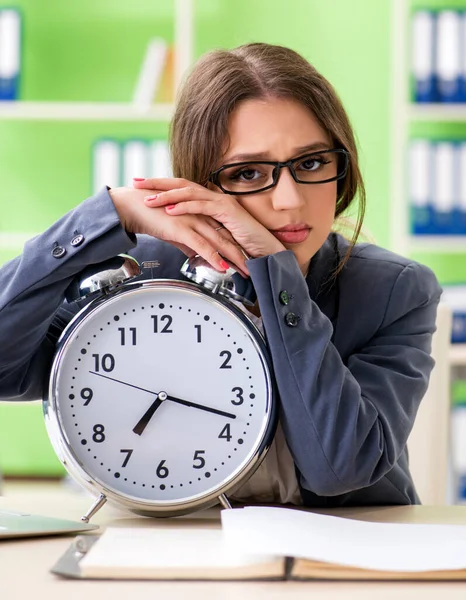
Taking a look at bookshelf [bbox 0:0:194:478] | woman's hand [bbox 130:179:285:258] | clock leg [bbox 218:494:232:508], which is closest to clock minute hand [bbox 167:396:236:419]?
clock leg [bbox 218:494:232:508]

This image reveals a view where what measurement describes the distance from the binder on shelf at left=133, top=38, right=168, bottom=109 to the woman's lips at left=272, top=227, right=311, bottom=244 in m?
2.77

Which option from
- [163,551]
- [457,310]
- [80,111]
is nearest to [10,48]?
[80,111]

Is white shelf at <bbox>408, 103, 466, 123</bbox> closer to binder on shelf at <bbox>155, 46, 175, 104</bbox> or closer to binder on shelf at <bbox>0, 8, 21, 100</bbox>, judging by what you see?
binder on shelf at <bbox>155, 46, 175, 104</bbox>

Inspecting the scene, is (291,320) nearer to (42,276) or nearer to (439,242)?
(42,276)

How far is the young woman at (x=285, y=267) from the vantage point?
1280 millimetres

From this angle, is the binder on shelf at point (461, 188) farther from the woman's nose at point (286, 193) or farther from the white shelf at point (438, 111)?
the woman's nose at point (286, 193)

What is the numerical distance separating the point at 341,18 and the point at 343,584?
12.8 ft

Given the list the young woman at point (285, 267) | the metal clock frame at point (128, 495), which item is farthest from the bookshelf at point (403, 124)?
the metal clock frame at point (128, 495)

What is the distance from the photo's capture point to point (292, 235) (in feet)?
4.62

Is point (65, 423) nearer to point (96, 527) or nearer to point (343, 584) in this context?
point (96, 527)

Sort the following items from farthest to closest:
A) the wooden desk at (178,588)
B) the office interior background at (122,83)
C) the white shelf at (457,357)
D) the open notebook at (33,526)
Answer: the office interior background at (122,83)
the white shelf at (457,357)
the open notebook at (33,526)
the wooden desk at (178,588)

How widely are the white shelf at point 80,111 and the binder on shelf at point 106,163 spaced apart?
0.13 meters

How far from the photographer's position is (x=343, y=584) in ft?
3.09

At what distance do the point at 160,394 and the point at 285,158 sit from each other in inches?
15.5
